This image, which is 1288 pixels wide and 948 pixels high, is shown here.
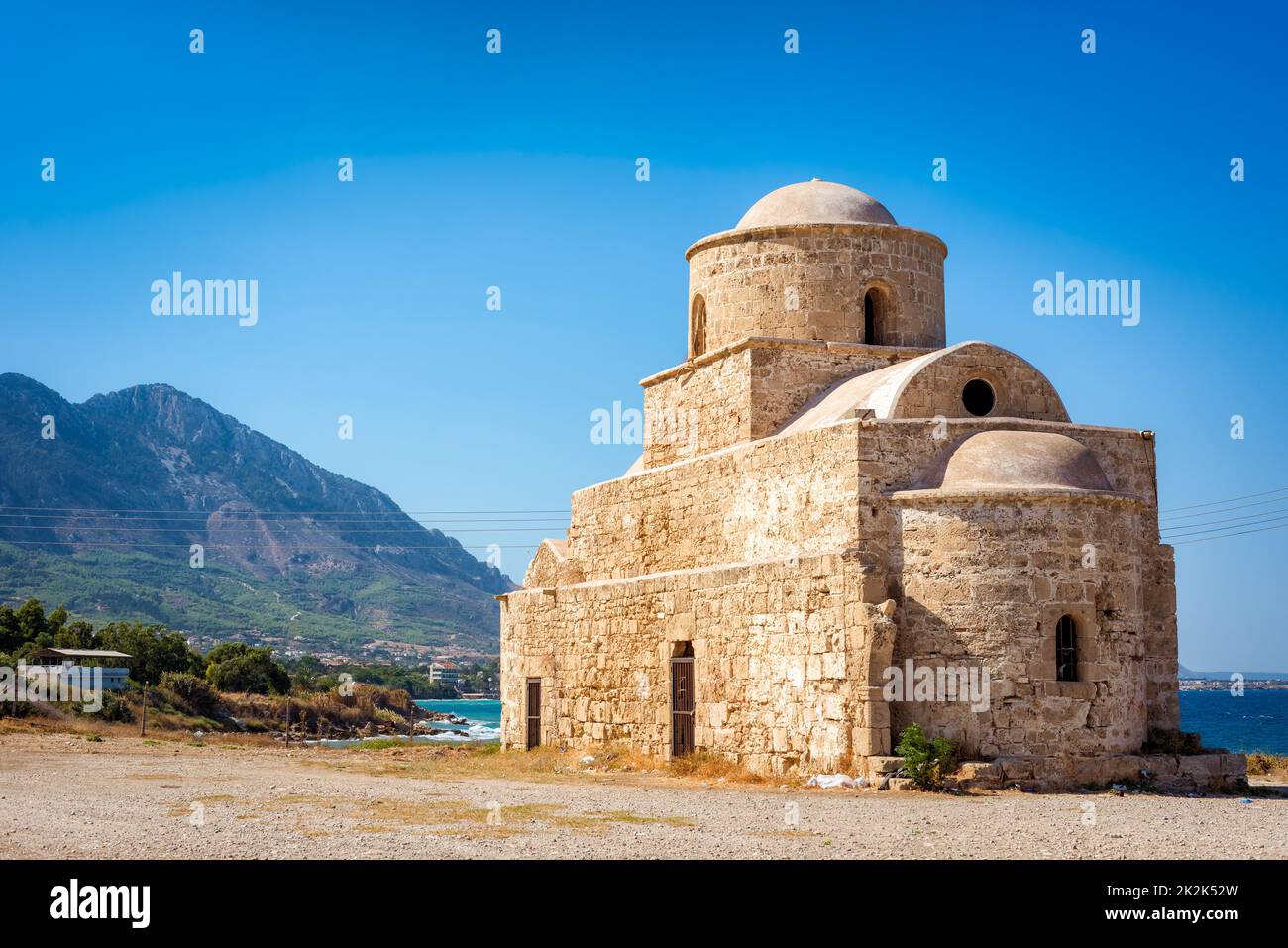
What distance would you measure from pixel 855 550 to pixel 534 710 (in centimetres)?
915

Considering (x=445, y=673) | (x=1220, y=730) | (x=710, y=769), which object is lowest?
(x=1220, y=730)

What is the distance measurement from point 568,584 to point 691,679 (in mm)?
4660

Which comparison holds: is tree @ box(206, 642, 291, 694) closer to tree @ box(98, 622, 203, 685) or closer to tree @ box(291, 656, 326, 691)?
tree @ box(98, 622, 203, 685)

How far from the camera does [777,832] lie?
1102cm

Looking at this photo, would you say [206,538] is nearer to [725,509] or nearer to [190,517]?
[190,517]

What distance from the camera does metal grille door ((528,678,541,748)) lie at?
75.9ft

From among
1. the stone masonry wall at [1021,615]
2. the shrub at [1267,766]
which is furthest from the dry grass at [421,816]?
Result: the shrub at [1267,766]

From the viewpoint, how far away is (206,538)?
156m

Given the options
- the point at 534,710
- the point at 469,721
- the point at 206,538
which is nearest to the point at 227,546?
the point at 206,538

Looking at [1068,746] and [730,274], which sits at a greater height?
[730,274]

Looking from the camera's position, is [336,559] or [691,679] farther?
[336,559]
